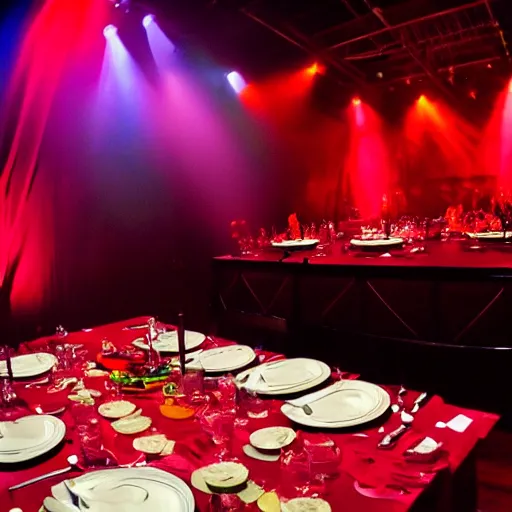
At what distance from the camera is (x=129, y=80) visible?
373 cm

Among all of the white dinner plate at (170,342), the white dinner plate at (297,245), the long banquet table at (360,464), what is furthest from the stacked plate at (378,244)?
the long banquet table at (360,464)

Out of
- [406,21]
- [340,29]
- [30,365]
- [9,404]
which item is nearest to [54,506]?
[9,404]

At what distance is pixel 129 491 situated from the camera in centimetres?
78

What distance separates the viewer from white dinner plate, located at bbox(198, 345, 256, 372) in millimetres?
1387

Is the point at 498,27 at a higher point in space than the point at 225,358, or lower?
higher

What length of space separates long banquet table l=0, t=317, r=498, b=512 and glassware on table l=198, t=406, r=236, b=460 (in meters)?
0.02

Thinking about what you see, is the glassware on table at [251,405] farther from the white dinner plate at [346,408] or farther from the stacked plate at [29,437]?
the stacked plate at [29,437]

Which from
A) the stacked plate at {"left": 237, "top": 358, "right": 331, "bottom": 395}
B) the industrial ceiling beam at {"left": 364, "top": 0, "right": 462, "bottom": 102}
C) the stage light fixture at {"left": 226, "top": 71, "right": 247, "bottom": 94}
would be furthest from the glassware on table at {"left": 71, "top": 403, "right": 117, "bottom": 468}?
the industrial ceiling beam at {"left": 364, "top": 0, "right": 462, "bottom": 102}

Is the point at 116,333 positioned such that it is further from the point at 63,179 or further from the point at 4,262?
the point at 63,179

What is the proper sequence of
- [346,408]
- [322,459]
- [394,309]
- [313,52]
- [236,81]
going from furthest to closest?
[313,52] → [236,81] → [394,309] → [346,408] → [322,459]

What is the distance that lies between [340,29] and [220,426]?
5.23 m

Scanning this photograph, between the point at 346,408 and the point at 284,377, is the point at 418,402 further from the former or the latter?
the point at 284,377

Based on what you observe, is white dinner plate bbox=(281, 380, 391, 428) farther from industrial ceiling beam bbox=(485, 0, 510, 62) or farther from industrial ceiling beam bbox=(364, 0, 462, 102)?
industrial ceiling beam bbox=(485, 0, 510, 62)

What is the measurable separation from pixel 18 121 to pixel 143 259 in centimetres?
135
